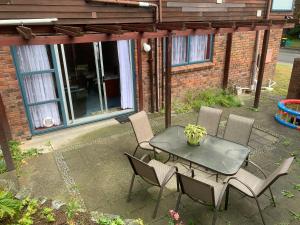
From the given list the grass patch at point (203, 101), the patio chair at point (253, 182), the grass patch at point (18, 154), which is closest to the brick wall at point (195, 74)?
the grass patch at point (203, 101)

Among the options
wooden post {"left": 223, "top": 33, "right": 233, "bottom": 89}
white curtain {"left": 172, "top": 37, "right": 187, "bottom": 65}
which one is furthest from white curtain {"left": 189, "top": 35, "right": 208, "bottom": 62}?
wooden post {"left": 223, "top": 33, "right": 233, "bottom": 89}

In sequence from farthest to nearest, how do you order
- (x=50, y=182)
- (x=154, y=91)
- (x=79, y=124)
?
1. (x=154, y=91)
2. (x=79, y=124)
3. (x=50, y=182)

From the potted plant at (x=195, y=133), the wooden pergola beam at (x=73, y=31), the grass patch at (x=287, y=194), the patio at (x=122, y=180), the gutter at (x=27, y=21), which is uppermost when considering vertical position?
the gutter at (x=27, y=21)

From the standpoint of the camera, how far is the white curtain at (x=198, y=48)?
8.48m

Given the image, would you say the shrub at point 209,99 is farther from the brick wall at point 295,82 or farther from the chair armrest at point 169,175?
the chair armrest at point 169,175

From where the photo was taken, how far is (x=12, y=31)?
5270 millimetres

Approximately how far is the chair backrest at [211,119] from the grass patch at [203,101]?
264 cm

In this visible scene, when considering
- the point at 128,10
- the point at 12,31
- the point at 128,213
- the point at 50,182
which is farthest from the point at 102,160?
the point at 128,10

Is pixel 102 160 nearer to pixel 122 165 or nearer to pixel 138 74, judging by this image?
→ pixel 122 165

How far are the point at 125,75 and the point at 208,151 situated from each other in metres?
3.93

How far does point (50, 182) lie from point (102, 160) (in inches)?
46.1

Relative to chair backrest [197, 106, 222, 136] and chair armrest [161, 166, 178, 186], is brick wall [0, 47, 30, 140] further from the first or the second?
chair backrest [197, 106, 222, 136]

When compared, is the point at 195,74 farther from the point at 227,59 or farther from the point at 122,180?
the point at 122,180

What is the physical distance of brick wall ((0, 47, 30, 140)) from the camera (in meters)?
5.54
